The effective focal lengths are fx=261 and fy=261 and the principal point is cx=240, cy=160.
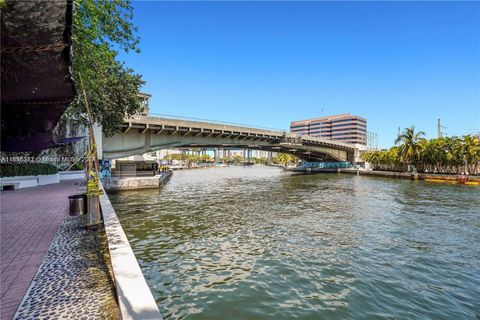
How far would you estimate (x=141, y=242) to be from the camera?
10469 millimetres

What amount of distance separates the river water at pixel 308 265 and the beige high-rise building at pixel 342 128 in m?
148

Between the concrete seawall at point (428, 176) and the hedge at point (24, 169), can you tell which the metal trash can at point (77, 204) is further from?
the concrete seawall at point (428, 176)

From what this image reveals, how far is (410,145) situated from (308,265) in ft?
185

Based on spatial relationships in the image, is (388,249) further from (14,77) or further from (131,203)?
(131,203)

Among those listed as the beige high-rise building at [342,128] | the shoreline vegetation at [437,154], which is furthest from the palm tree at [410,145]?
the beige high-rise building at [342,128]

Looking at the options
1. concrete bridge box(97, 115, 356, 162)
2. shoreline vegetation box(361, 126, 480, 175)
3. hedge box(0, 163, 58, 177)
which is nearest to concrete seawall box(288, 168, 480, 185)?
shoreline vegetation box(361, 126, 480, 175)

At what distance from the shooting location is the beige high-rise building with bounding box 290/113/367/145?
156 m

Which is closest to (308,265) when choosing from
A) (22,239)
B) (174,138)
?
(22,239)

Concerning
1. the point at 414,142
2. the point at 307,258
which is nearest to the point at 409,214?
the point at 307,258

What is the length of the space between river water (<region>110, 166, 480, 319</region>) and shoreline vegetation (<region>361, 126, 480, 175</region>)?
39.3 m

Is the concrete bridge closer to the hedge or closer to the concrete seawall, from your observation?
the hedge

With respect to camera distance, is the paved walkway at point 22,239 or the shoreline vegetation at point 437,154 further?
the shoreline vegetation at point 437,154

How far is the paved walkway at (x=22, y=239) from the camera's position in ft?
15.8

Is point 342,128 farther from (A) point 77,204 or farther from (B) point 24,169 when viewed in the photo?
(A) point 77,204
